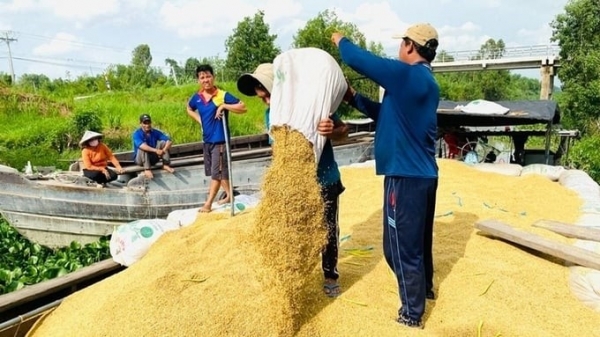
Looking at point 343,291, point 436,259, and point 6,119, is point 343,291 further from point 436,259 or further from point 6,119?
point 6,119

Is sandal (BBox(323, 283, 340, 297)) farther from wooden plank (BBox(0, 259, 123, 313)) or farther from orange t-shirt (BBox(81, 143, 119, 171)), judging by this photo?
orange t-shirt (BBox(81, 143, 119, 171))

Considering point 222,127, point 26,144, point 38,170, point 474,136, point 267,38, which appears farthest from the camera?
point 267,38

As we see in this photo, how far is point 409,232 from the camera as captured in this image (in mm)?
2568

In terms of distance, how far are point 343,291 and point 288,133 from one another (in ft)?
3.52

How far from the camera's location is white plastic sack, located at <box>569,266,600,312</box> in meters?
3.02

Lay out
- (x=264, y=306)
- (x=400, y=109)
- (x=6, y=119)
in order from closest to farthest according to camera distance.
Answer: (x=400, y=109), (x=264, y=306), (x=6, y=119)

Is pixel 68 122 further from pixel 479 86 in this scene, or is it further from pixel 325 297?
pixel 479 86

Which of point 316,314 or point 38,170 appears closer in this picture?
point 316,314

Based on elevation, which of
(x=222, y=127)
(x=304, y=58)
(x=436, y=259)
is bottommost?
(x=436, y=259)

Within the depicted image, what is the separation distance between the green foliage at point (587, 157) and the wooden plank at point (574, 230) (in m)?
5.24

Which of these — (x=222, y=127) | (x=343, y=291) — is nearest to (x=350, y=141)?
(x=222, y=127)

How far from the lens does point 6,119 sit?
45.0 ft

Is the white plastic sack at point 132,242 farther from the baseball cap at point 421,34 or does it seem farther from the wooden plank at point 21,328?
the baseball cap at point 421,34

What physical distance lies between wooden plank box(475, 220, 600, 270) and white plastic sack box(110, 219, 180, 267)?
2.68 meters
